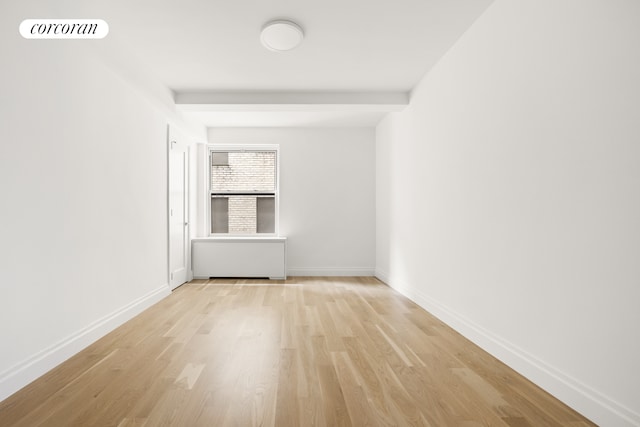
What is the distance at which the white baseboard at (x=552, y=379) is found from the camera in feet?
5.53

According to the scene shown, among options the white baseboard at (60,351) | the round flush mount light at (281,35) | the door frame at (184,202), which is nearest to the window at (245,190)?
the door frame at (184,202)

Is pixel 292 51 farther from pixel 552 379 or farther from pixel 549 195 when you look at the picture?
pixel 552 379

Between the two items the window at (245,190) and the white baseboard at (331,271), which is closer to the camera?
the white baseboard at (331,271)

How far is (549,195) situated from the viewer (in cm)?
213

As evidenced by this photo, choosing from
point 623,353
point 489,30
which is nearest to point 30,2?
point 489,30

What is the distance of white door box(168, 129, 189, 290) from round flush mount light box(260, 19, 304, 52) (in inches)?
86.1

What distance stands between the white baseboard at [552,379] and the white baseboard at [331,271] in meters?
3.00

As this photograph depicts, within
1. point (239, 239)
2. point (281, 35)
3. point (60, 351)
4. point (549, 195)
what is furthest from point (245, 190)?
point (549, 195)

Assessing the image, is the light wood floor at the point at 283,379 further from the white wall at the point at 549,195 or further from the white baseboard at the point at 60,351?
the white wall at the point at 549,195

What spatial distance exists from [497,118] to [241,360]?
2.48 metres

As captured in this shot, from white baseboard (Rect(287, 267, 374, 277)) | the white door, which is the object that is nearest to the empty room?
the white door

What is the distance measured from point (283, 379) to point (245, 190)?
465cm

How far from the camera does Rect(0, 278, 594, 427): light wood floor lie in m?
1.82

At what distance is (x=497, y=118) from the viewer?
265 centimetres
